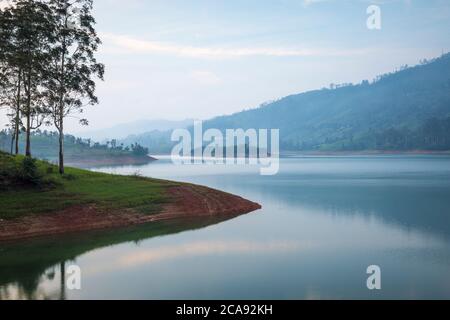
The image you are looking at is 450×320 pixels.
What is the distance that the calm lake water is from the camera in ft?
73.9

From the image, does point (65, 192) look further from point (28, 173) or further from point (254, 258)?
point (254, 258)

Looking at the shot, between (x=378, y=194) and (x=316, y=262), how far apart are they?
43.3 meters

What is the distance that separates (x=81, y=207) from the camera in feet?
137

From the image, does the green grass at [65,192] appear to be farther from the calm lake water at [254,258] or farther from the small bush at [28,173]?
the calm lake water at [254,258]

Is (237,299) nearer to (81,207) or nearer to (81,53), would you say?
(81,207)

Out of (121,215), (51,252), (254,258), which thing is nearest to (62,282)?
(51,252)

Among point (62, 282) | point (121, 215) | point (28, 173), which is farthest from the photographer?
point (28, 173)

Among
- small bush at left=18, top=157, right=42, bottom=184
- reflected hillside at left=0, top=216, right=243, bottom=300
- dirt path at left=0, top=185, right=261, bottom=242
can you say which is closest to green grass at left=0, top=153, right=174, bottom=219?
small bush at left=18, top=157, right=42, bottom=184

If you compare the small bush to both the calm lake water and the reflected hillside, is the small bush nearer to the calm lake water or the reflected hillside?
the reflected hillside

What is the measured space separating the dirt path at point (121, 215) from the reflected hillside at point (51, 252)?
1.55m

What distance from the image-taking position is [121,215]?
4297 centimetres

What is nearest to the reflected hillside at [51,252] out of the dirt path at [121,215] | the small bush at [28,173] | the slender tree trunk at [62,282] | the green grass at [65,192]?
the slender tree trunk at [62,282]

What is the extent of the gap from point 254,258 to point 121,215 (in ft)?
60.2

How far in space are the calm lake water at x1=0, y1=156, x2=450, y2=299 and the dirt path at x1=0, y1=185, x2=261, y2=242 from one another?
2309 mm
